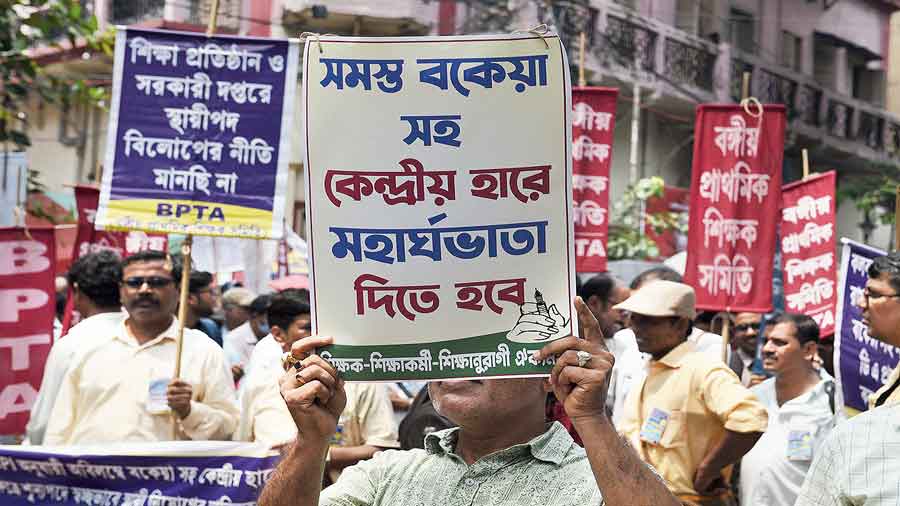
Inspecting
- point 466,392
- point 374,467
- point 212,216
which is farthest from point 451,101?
point 212,216

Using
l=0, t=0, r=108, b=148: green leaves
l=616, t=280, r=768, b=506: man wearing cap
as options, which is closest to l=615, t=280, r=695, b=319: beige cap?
l=616, t=280, r=768, b=506: man wearing cap

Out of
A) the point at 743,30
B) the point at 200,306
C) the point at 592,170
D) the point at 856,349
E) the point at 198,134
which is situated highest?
the point at 198,134

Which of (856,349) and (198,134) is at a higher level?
(198,134)

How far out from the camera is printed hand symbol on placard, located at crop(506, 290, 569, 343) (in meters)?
3.23

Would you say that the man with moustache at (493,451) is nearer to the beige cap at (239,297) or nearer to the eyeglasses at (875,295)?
the eyeglasses at (875,295)

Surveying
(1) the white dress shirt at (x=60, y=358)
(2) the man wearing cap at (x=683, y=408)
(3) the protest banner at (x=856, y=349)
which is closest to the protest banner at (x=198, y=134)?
(1) the white dress shirt at (x=60, y=358)

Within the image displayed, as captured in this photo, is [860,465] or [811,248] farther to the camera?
[811,248]

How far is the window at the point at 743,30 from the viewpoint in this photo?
1125 inches

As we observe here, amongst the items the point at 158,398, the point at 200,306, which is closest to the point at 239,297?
the point at 200,306

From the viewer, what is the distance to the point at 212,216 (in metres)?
6.91

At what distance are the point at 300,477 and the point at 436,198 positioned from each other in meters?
0.73

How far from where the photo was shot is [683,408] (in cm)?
673

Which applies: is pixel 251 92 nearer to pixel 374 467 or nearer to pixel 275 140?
pixel 275 140

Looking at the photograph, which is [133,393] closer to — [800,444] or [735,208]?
[800,444]
